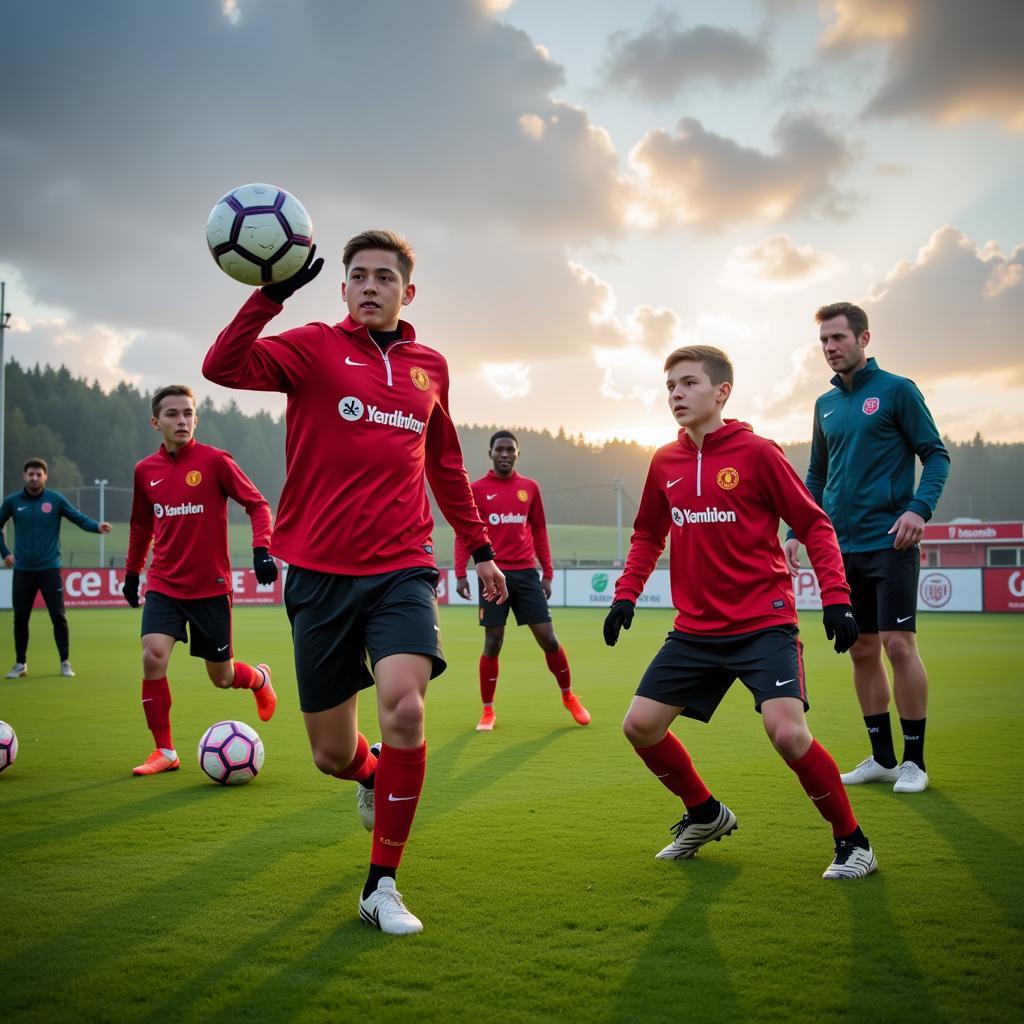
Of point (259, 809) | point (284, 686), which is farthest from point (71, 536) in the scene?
point (259, 809)

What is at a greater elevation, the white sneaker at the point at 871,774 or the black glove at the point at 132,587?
the black glove at the point at 132,587

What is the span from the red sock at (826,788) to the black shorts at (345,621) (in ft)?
5.46

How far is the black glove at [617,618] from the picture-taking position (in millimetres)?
4668

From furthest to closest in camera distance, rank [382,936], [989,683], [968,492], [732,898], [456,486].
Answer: [968,492], [989,683], [456,486], [732,898], [382,936]

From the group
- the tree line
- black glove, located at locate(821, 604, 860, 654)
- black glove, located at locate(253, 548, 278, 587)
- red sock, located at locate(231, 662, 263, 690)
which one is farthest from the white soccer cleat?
the tree line

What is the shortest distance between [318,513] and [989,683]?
10.5 meters

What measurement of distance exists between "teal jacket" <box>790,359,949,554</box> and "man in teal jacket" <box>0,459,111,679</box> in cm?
1026

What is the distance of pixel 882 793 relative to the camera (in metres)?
6.09

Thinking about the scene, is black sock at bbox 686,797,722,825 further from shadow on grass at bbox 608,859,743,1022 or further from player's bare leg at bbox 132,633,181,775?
player's bare leg at bbox 132,633,181,775

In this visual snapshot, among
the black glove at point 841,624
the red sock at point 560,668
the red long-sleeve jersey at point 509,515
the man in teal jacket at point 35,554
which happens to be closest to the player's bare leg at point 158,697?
the red long-sleeve jersey at point 509,515

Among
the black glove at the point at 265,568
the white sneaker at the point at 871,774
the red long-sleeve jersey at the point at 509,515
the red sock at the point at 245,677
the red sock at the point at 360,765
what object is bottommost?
the white sneaker at the point at 871,774

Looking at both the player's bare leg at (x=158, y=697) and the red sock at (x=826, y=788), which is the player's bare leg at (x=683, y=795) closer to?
the red sock at (x=826, y=788)

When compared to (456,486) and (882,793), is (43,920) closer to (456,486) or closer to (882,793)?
(456,486)

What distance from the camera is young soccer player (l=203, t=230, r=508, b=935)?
392cm
